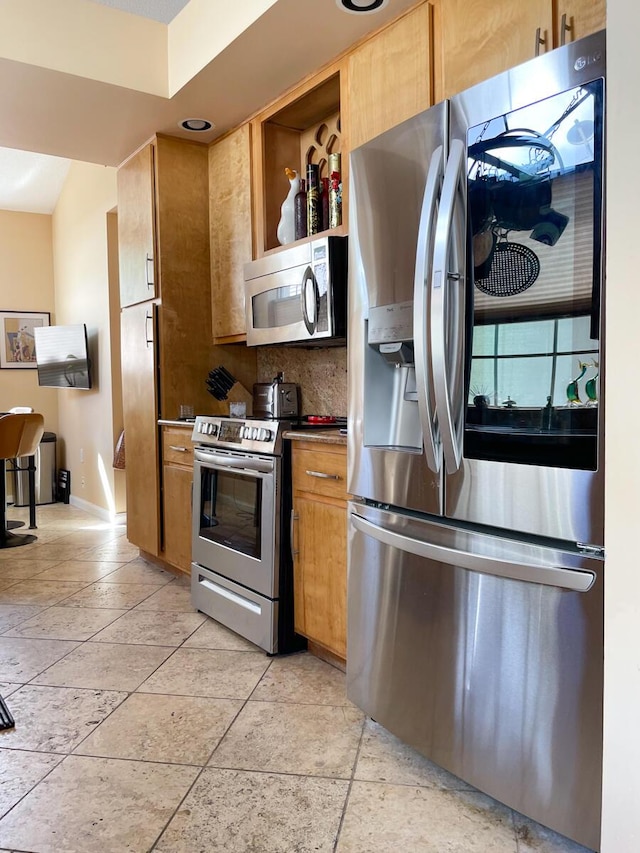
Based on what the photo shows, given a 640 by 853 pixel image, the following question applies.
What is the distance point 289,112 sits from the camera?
3.03 m

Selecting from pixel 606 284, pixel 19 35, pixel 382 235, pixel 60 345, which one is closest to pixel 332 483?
pixel 382 235

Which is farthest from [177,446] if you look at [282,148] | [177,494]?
[282,148]

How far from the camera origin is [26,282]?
6.48m

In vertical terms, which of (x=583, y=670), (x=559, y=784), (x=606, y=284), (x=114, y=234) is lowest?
(x=559, y=784)

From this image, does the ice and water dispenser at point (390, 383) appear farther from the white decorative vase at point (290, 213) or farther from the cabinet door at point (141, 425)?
the cabinet door at point (141, 425)

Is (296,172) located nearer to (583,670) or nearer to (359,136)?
(359,136)

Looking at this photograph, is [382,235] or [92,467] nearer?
[382,235]

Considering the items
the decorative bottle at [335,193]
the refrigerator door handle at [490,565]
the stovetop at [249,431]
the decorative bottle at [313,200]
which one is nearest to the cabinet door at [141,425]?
the stovetop at [249,431]

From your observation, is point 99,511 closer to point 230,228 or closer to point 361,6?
point 230,228

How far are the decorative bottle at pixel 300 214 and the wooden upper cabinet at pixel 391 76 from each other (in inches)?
20.0

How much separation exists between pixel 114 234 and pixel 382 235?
394 centimetres

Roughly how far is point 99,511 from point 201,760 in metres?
4.04

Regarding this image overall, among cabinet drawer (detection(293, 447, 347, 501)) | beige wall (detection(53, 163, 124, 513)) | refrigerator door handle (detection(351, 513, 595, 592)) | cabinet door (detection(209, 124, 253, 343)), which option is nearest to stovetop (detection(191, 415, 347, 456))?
cabinet drawer (detection(293, 447, 347, 501))

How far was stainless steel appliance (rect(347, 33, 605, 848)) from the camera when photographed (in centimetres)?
135
